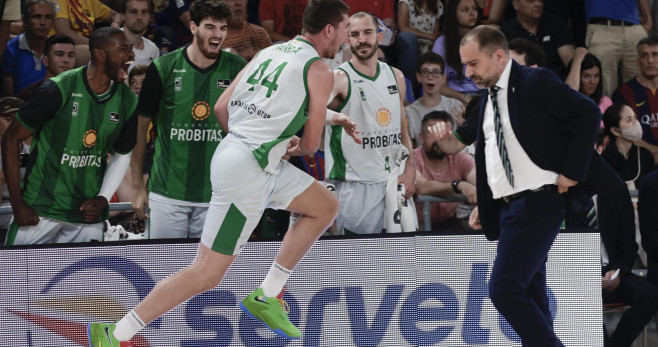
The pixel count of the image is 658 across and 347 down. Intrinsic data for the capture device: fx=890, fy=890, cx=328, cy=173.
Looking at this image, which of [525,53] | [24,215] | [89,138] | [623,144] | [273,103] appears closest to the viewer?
[273,103]

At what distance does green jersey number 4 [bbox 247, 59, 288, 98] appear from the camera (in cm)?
563

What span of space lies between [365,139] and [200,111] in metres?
1.44

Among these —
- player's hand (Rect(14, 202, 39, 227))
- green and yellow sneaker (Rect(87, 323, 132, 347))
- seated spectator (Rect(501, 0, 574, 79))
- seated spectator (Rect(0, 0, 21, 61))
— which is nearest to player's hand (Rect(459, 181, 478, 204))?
green and yellow sneaker (Rect(87, 323, 132, 347))

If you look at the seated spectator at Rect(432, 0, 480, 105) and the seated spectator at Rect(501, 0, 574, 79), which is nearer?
the seated spectator at Rect(432, 0, 480, 105)

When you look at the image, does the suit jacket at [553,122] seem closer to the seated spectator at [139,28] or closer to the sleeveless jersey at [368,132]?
the sleeveless jersey at [368,132]

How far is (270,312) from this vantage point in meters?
5.75

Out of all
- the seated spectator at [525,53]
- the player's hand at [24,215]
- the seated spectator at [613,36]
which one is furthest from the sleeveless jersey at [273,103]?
the seated spectator at [613,36]

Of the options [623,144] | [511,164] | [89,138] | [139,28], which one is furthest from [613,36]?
[89,138]

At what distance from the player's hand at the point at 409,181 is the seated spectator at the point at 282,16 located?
3371 millimetres

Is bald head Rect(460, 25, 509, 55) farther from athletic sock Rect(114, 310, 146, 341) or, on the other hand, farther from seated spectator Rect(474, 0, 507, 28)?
seated spectator Rect(474, 0, 507, 28)

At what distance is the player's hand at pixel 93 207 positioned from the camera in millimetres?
6608

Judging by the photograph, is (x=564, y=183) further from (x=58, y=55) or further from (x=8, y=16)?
(x=8, y=16)

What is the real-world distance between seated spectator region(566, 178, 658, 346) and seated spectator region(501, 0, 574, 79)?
3491mm

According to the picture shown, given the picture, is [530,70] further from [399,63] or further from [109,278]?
[399,63]
